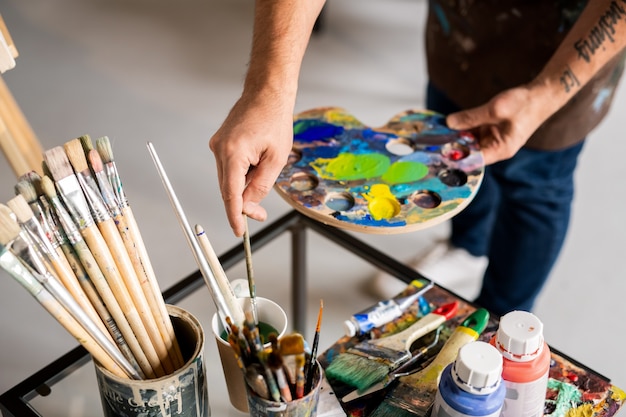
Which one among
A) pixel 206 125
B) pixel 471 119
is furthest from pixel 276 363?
pixel 206 125

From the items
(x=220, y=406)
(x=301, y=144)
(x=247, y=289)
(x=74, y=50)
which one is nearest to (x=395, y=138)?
(x=301, y=144)

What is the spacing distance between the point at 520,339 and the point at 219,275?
0.30 metres

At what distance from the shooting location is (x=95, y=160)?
57 centimetres

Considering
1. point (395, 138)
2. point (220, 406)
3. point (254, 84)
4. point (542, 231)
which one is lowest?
point (542, 231)

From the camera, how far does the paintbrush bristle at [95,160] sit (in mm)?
570

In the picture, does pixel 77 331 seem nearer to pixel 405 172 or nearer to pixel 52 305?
pixel 52 305

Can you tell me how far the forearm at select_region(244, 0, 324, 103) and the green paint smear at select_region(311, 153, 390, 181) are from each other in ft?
0.43

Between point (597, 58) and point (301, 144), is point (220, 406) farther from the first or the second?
point (597, 58)

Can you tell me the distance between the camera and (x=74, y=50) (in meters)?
2.32

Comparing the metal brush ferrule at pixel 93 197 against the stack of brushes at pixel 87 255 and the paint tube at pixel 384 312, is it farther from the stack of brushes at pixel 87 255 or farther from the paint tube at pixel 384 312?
the paint tube at pixel 384 312

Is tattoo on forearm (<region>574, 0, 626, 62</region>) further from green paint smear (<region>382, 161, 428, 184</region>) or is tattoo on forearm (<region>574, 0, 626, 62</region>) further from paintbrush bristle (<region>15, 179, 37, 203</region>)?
paintbrush bristle (<region>15, 179, 37, 203</region>)

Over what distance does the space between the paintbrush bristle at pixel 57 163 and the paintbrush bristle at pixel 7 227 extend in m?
0.06

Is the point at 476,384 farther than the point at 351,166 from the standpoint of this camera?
No

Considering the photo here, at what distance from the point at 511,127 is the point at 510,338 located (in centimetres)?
46
